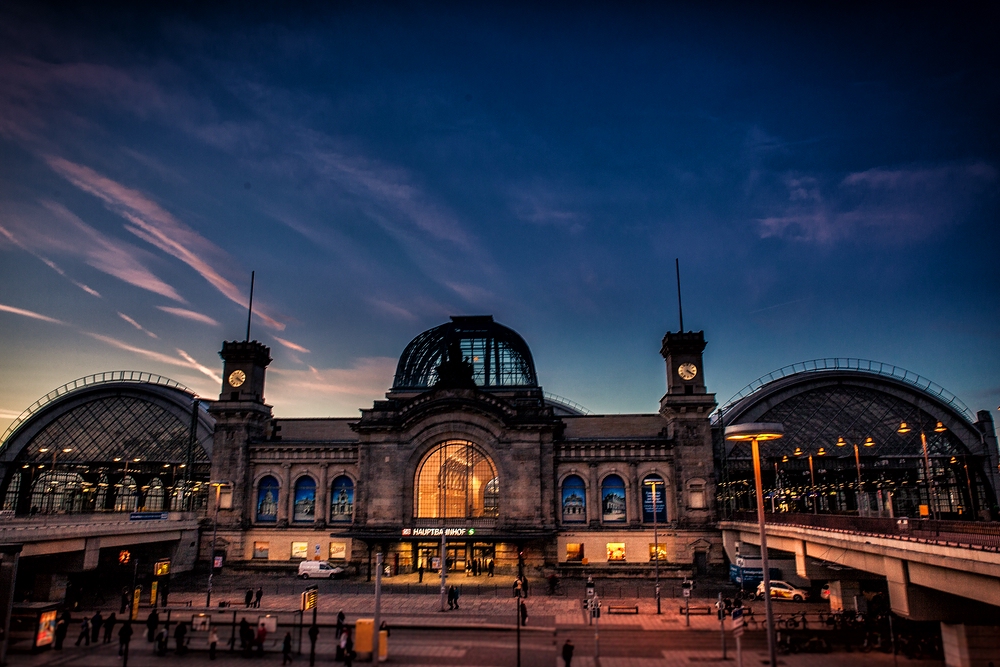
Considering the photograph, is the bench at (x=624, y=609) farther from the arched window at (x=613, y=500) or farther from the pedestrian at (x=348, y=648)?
the arched window at (x=613, y=500)

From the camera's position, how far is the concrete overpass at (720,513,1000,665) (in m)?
24.6

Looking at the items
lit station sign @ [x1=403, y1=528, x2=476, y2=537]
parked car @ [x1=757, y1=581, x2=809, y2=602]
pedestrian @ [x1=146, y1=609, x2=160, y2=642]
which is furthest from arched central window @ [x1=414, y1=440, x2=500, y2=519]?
pedestrian @ [x1=146, y1=609, x2=160, y2=642]

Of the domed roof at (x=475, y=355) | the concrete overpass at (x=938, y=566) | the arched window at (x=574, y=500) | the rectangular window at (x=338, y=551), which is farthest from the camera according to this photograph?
the domed roof at (x=475, y=355)

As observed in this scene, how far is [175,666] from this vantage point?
3172 centimetres

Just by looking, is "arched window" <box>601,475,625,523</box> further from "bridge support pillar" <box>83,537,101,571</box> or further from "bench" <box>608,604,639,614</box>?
"bridge support pillar" <box>83,537,101,571</box>

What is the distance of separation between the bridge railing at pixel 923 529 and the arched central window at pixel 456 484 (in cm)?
2966

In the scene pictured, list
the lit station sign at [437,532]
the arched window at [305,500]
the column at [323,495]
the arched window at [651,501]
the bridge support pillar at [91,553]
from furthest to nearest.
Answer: the arched window at [305,500] → the column at [323,495] → the arched window at [651,501] → the lit station sign at [437,532] → the bridge support pillar at [91,553]

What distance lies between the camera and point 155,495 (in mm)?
88312

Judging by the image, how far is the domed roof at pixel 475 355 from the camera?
76062 millimetres

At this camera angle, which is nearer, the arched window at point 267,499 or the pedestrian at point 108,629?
the pedestrian at point 108,629

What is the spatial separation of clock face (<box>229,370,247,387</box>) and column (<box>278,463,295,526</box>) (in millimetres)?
9936

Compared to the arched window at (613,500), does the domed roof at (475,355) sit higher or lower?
higher

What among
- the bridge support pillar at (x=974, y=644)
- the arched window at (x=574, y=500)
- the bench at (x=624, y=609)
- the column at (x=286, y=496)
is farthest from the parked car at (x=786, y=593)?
the column at (x=286, y=496)

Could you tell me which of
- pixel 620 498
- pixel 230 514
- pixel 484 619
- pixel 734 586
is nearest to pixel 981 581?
pixel 484 619
